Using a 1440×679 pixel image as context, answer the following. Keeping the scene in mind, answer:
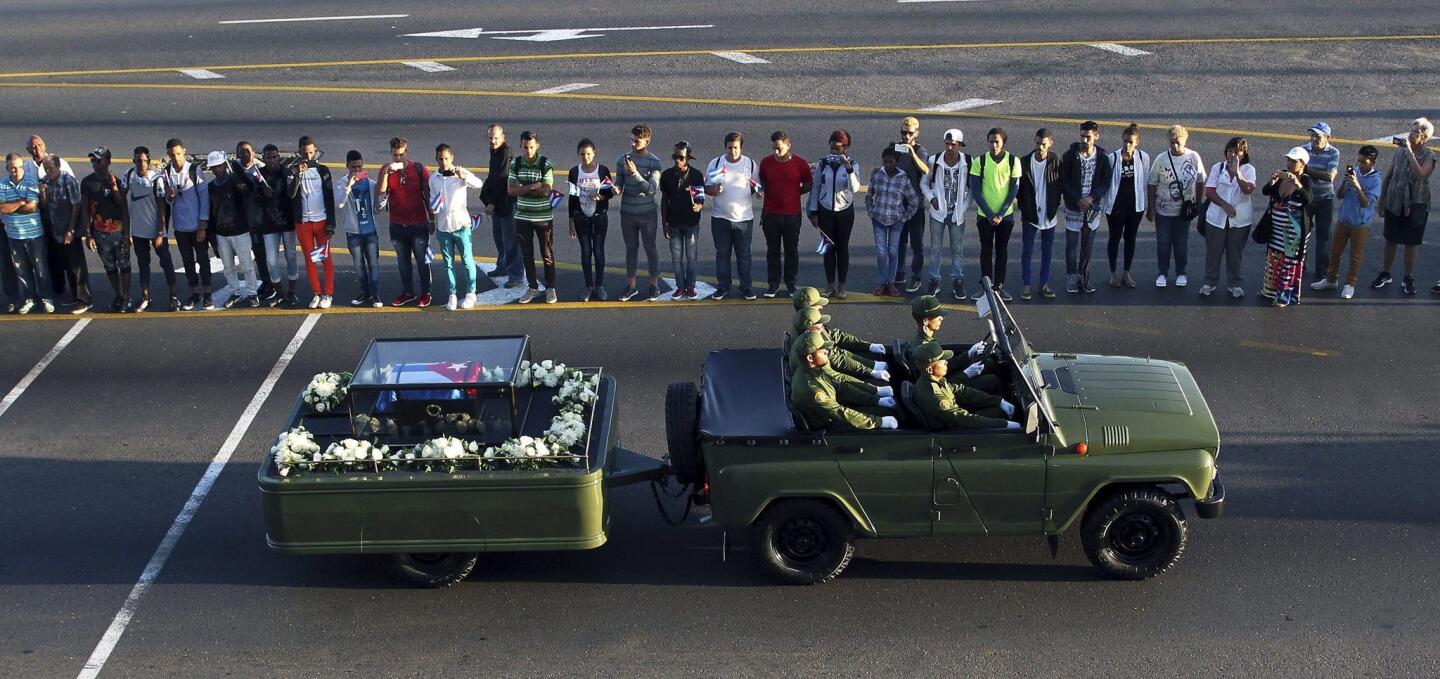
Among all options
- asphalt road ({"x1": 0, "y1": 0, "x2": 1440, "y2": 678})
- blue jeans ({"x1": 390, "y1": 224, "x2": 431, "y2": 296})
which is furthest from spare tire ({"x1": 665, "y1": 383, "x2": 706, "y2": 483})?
blue jeans ({"x1": 390, "y1": 224, "x2": 431, "y2": 296})

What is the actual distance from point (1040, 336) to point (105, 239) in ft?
31.7

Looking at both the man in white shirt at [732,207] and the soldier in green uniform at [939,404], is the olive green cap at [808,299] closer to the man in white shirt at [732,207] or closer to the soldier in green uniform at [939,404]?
the soldier in green uniform at [939,404]

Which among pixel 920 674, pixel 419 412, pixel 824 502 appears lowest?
pixel 920 674

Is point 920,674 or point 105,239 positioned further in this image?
point 105,239

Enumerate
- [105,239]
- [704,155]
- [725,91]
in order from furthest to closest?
[725,91] → [704,155] → [105,239]

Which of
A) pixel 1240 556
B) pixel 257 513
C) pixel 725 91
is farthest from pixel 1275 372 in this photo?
pixel 725 91

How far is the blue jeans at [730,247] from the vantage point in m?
15.3

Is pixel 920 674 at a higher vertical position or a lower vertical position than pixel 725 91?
lower

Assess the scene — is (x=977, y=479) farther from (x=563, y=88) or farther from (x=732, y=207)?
(x=563, y=88)

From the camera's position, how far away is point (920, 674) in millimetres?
8922

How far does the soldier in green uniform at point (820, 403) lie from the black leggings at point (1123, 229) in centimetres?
637

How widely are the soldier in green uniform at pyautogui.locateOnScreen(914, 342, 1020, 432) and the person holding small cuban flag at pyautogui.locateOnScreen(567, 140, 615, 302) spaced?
6.03 metres

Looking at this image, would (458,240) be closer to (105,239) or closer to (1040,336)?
(105,239)

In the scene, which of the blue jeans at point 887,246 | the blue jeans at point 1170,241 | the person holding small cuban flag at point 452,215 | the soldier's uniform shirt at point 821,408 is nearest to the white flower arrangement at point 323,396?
the soldier's uniform shirt at point 821,408
